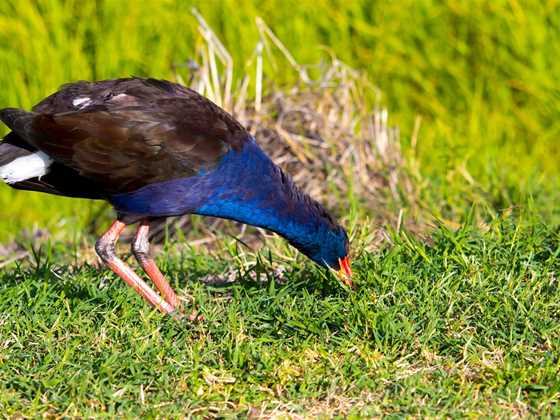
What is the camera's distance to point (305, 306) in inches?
152

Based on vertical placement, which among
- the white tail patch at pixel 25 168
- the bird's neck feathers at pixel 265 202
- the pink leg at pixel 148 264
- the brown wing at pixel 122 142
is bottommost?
the pink leg at pixel 148 264

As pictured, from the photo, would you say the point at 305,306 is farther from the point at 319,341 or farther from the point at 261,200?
the point at 261,200

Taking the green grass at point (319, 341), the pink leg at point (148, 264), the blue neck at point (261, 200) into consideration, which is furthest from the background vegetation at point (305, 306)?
the blue neck at point (261, 200)

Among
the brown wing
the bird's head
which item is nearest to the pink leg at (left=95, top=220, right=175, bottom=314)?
the brown wing

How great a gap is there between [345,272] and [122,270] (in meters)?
0.88

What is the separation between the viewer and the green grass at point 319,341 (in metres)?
3.32

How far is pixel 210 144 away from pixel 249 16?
111 inches

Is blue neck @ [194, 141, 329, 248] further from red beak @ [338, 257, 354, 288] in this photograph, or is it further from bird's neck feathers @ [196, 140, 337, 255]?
red beak @ [338, 257, 354, 288]

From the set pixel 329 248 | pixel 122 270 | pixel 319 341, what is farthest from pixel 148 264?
pixel 319 341

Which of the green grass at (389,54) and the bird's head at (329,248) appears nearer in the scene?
the bird's head at (329,248)

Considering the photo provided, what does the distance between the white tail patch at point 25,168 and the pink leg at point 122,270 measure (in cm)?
38

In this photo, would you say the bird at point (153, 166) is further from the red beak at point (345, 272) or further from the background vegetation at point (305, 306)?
the background vegetation at point (305, 306)

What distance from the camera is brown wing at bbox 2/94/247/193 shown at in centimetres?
389

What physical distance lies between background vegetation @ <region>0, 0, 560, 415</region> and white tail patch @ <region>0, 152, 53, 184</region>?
421 mm
